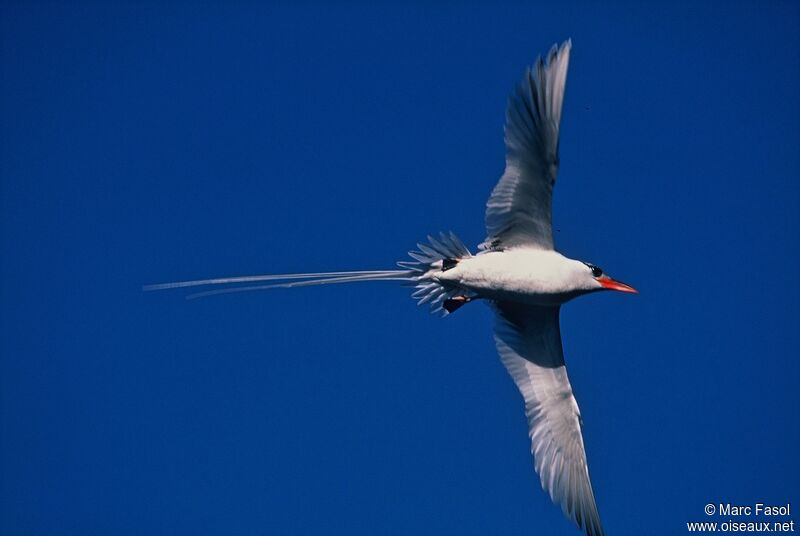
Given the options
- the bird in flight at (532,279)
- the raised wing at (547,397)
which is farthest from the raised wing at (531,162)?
the raised wing at (547,397)

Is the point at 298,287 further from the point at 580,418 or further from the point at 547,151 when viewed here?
the point at 580,418

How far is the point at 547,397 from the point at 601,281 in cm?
199

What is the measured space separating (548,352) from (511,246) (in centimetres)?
199

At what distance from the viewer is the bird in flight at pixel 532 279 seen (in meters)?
10.0

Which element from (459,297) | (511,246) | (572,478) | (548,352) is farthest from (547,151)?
(572,478)

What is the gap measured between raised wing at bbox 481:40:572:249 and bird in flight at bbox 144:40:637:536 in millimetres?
11

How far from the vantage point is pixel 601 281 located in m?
11.7

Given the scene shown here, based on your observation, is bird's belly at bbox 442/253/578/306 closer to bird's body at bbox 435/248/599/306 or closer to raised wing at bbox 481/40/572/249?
bird's body at bbox 435/248/599/306

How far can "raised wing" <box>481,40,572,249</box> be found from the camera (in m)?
9.81

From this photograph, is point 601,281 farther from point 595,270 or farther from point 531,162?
point 531,162

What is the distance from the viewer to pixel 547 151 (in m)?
10.1

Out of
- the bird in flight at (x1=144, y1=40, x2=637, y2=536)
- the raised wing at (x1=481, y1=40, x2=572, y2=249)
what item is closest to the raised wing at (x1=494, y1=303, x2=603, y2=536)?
the bird in flight at (x1=144, y1=40, x2=637, y2=536)

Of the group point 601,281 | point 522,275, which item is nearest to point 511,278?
point 522,275

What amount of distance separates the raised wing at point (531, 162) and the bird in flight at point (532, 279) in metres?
0.01
